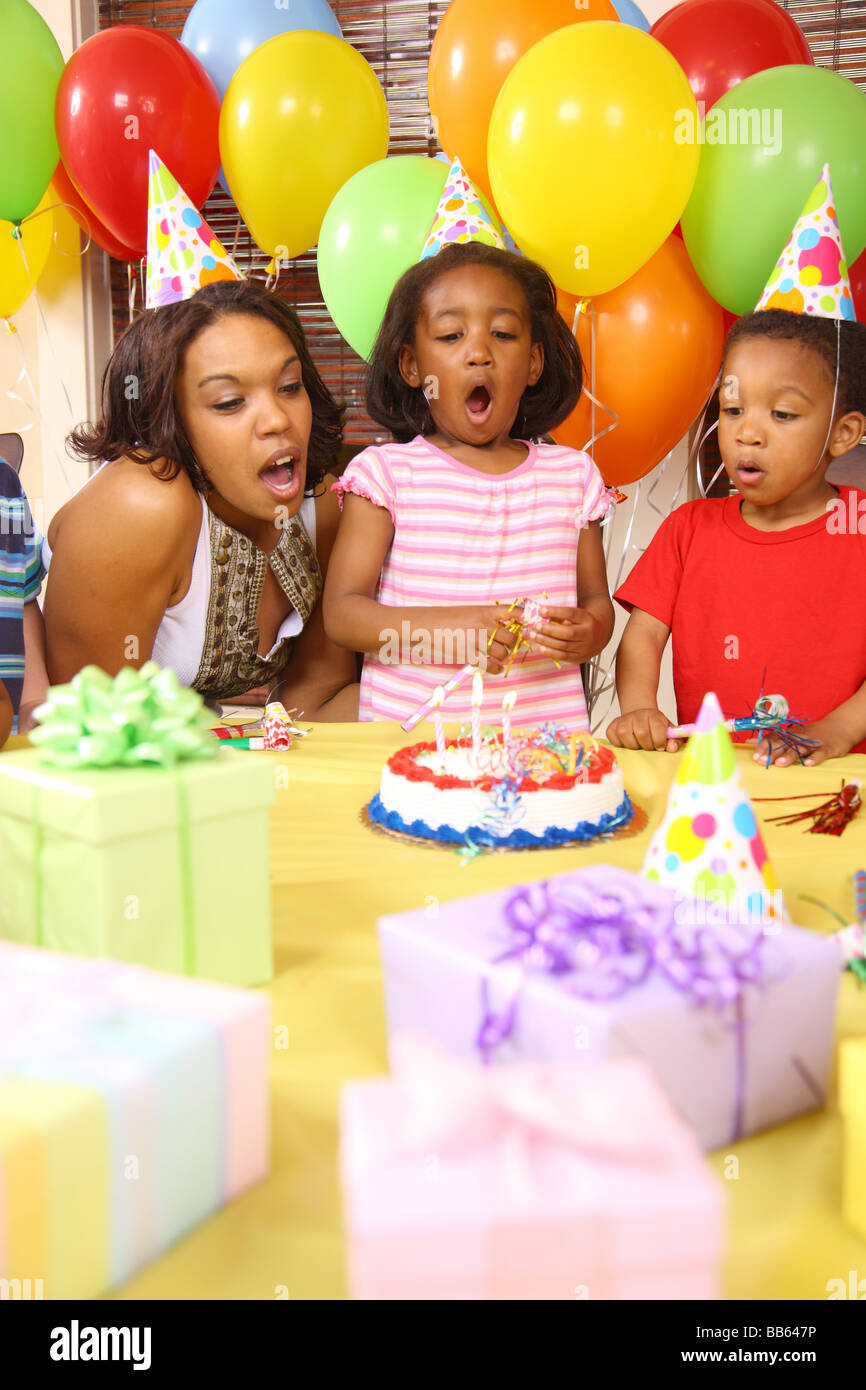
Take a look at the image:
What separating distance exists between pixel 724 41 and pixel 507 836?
5.94ft

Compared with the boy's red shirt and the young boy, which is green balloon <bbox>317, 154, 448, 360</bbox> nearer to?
the boy's red shirt

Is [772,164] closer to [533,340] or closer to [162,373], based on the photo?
[533,340]

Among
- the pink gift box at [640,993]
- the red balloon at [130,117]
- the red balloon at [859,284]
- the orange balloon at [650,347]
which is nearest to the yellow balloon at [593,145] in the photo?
the orange balloon at [650,347]

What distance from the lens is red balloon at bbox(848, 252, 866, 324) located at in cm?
215

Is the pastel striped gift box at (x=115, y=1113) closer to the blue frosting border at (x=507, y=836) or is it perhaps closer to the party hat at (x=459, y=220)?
the blue frosting border at (x=507, y=836)

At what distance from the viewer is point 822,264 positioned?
1.72 m

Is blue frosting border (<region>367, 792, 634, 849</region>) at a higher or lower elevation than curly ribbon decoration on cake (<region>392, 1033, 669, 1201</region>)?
lower

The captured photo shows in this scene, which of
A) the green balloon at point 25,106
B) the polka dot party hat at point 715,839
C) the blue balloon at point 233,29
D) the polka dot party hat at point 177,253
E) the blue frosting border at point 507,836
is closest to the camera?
the polka dot party hat at point 715,839

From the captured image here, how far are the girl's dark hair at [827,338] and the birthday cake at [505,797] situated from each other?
2.70 ft

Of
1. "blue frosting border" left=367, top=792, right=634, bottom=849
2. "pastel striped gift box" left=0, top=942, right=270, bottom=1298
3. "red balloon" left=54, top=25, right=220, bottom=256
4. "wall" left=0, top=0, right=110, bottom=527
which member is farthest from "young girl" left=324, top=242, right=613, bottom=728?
"wall" left=0, top=0, right=110, bottom=527

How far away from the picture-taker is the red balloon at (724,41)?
2189mm

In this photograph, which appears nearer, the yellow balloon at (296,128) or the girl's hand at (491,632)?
the girl's hand at (491,632)

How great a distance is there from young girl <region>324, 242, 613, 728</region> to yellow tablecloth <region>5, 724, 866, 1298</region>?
530mm

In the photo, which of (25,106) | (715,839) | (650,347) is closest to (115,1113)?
(715,839)
